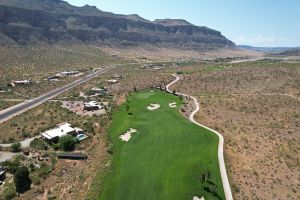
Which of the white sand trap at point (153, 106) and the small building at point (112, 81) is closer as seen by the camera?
the white sand trap at point (153, 106)

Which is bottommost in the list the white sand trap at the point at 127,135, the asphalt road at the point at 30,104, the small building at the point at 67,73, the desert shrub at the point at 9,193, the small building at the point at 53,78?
the small building at the point at 67,73

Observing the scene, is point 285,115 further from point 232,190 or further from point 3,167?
point 3,167

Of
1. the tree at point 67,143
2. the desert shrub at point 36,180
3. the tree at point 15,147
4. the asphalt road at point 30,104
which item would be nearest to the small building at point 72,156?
the tree at point 67,143

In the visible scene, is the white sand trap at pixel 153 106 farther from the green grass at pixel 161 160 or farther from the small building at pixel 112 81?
the small building at pixel 112 81

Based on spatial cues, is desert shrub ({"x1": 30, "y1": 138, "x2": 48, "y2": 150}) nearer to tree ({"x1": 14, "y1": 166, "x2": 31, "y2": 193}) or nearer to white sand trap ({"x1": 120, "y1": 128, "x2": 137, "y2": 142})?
white sand trap ({"x1": 120, "y1": 128, "x2": 137, "y2": 142})

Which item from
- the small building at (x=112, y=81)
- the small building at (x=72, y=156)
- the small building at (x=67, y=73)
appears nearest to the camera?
the small building at (x=72, y=156)

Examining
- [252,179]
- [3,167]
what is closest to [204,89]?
[252,179]

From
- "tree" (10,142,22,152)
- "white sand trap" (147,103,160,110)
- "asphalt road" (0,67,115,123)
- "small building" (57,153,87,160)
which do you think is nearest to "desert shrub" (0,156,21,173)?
"tree" (10,142,22,152)

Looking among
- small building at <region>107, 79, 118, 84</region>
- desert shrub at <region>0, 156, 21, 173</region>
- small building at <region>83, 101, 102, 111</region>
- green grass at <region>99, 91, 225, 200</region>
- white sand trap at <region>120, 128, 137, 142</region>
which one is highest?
green grass at <region>99, 91, 225, 200</region>
